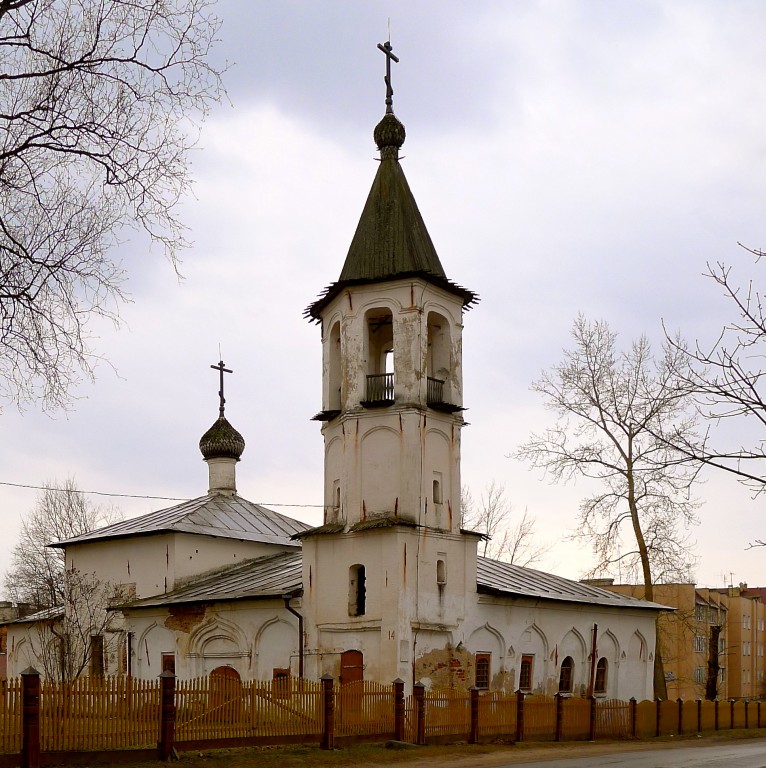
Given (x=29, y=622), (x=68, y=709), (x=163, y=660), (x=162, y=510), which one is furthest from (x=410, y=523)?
(x=29, y=622)

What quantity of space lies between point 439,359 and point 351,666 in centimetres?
828

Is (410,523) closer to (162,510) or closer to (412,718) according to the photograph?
(412,718)

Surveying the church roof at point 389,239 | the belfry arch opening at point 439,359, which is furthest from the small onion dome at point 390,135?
the belfry arch opening at point 439,359

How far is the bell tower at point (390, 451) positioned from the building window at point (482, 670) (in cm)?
175

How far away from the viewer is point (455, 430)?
1153 inches

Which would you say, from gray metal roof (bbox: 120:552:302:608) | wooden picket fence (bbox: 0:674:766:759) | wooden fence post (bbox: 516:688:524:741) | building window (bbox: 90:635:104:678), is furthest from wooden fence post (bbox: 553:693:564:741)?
building window (bbox: 90:635:104:678)

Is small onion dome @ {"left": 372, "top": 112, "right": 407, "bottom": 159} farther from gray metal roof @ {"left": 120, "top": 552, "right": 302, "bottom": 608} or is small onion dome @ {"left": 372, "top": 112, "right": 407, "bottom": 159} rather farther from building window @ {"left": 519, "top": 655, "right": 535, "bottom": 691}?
building window @ {"left": 519, "top": 655, "right": 535, "bottom": 691}

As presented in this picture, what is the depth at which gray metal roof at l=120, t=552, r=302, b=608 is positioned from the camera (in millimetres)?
30312

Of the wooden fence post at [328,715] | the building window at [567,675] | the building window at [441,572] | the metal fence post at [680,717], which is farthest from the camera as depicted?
the building window at [567,675]

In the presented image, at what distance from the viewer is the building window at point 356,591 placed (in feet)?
91.5

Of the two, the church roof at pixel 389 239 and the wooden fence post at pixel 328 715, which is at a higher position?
the church roof at pixel 389 239

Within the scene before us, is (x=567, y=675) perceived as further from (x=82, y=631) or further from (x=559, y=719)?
(x=82, y=631)

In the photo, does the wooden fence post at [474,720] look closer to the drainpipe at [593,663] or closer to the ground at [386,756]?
the ground at [386,756]

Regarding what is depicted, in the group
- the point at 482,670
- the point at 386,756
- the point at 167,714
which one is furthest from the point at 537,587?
the point at 167,714
